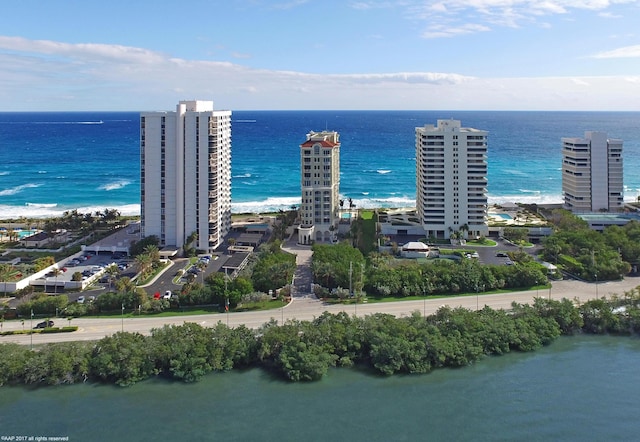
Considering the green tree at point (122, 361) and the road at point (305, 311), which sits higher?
the road at point (305, 311)

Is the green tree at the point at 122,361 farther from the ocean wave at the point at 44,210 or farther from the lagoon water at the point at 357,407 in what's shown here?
the ocean wave at the point at 44,210

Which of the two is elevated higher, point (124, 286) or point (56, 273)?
point (56, 273)

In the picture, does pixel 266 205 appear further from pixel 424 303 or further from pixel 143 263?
pixel 424 303

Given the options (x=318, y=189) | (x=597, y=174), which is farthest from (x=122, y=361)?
(x=597, y=174)

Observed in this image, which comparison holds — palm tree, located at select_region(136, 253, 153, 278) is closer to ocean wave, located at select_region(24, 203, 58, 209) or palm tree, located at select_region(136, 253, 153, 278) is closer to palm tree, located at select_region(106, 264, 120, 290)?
palm tree, located at select_region(106, 264, 120, 290)

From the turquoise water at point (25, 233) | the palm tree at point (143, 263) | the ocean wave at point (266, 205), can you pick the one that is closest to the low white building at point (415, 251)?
the palm tree at point (143, 263)

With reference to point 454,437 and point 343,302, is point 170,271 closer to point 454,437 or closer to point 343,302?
point 343,302
